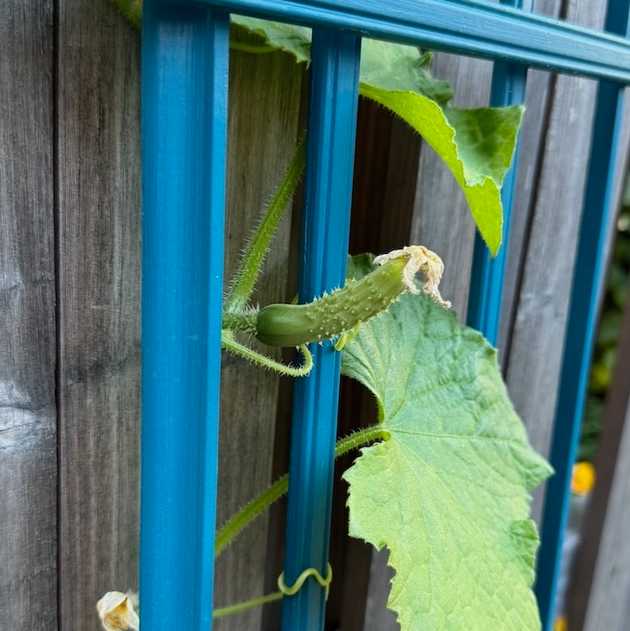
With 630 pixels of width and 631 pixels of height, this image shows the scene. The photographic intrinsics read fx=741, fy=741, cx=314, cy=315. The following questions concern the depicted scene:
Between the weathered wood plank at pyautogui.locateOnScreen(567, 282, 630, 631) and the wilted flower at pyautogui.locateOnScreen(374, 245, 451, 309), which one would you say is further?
the weathered wood plank at pyautogui.locateOnScreen(567, 282, 630, 631)

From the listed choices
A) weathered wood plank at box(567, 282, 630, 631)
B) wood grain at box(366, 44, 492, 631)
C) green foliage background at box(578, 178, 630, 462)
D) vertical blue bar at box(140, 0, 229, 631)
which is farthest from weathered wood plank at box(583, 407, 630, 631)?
vertical blue bar at box(140, 0, 229, 631)

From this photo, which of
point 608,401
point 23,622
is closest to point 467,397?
point 23,622

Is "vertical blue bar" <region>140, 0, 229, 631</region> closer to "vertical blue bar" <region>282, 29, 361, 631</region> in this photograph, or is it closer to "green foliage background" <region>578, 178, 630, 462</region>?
"vertical blue bar" <region>282, 29, 361, 631</region>

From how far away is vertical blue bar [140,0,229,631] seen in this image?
1.62 feet

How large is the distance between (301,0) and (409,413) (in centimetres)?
40

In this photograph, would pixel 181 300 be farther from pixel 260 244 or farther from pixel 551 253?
pixel 551 253

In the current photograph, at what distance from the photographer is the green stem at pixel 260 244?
0.64 meters

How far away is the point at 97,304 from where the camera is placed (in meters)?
0.66

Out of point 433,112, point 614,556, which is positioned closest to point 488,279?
point 433,112

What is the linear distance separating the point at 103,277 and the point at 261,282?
19 centimetres

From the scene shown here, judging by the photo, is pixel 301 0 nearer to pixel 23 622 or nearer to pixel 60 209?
pixel 60 209

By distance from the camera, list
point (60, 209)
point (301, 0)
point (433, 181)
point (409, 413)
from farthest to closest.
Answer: point (433, 181) < point (409, 413) < point (60, 209) < point (301, 0)

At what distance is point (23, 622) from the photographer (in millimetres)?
678

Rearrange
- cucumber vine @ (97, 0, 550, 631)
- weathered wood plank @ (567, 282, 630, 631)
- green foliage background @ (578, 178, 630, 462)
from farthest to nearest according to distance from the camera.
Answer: green foliage background @ (578, 178, 630, 462), weathered wood plank @ (567, 282, 630, 631), cucumber vine @ (97, 0, 550, 631)
